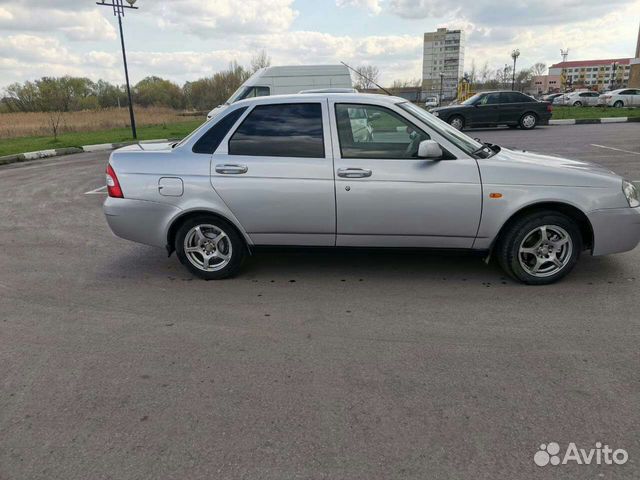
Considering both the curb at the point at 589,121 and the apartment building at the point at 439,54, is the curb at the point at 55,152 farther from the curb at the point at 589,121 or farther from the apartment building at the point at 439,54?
the apartment building at the point at 439,54

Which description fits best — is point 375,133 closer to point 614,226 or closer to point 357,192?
point 357,192

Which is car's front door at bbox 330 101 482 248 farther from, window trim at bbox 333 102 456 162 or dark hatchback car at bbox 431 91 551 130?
dark hatchback car at bbox 431 91 551 130

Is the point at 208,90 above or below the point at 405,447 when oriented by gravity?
above

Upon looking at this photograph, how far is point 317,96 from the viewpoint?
4.48 meters

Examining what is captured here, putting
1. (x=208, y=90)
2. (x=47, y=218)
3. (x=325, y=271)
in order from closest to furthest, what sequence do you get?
(x=325, y=271) < (x=47, y=218) < (x=208, y=90)

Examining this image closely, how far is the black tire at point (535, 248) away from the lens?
420cm

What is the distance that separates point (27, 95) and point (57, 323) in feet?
191

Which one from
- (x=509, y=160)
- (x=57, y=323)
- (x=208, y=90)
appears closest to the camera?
(x=57, y=323)

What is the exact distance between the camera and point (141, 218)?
4.59m

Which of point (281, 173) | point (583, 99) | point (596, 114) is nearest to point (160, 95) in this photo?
point (583, 99)

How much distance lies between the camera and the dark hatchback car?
64.7 ft

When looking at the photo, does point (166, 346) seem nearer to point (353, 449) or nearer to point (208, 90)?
point (353, 449)

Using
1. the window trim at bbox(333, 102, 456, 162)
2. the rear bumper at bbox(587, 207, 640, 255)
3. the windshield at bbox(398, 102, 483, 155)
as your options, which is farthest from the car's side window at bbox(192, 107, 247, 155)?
the rear bumper at bbox(587, 207, 640, 255)

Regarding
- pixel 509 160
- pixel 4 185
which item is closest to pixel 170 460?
pixel 509 160
